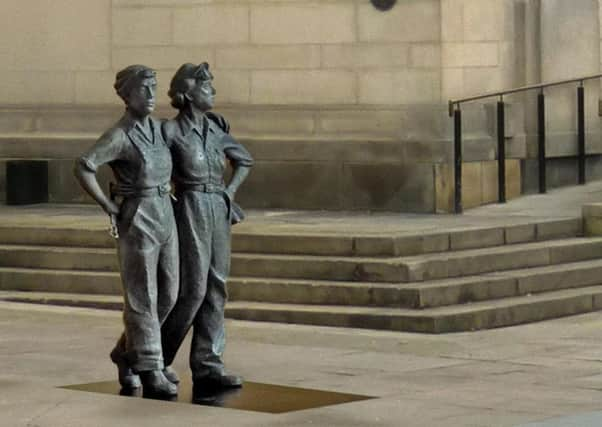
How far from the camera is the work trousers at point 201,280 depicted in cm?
1147

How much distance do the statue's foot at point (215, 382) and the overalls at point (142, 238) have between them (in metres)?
0.41

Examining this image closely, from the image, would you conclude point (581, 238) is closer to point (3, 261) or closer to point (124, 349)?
point (3, 261)

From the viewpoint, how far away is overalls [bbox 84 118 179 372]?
36.7 feet

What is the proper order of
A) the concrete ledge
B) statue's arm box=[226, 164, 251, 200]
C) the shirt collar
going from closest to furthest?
the shirt collar
statue's arm box=[226, 164, 251, 200]
the concrete ledge

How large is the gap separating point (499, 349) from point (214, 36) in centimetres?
746

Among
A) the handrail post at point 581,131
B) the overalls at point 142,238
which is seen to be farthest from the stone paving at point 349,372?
the handrail post at point 581,131

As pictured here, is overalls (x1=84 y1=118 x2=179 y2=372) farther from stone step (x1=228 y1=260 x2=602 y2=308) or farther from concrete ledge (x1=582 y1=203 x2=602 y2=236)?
concrete ledge (x1=582 y1=203 x2=602 y2=236)

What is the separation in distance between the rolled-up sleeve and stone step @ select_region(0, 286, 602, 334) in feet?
13.7

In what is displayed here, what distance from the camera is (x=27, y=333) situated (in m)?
14.5

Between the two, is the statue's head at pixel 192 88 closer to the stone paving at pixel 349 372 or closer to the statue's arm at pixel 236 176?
the statue's arm at pixel 236 176

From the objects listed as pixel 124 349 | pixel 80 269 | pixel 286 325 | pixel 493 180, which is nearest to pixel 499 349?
pixel 286 325

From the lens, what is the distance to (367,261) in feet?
51.2

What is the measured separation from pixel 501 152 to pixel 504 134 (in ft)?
1.11

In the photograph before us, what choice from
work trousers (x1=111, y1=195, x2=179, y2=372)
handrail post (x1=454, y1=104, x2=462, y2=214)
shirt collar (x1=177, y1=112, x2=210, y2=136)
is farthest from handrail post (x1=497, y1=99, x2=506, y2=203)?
work trousers (x1=111, y1=195, x2=179, y2=372)
